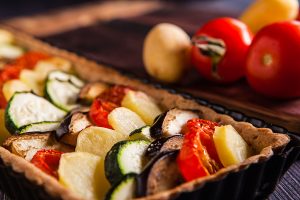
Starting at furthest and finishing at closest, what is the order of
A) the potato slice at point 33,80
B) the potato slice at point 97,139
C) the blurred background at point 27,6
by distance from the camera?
the blurred background at point 27,6 < the potato slice at point 33,80 < the potato slice at point 97,139

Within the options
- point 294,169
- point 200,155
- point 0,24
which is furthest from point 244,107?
point 0,24

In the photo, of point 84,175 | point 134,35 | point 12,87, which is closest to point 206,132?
point 84,175

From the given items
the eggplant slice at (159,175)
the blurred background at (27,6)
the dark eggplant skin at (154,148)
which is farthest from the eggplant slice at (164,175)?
the blurred background at (27,6)

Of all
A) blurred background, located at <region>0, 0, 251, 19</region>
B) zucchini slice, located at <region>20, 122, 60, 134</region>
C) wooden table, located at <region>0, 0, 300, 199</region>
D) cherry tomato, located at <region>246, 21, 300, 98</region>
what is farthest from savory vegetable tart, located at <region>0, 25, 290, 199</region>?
blurred background, located at <region>0, 0, 251, 19</region>

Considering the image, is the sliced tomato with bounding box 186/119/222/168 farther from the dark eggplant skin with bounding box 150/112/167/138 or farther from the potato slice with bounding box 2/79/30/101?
the potato slice with bounding box 2/79/30/101

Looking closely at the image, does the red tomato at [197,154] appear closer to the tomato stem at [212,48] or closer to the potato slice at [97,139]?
the potato slice at [97,139]

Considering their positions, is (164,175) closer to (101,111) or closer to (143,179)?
(143,179)
